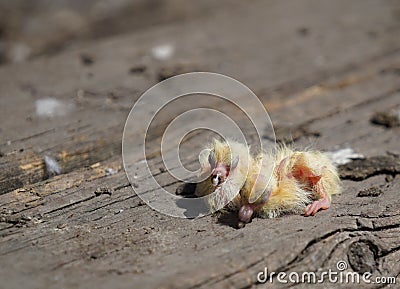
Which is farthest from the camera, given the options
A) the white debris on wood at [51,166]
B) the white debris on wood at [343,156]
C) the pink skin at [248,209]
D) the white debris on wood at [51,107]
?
the white debris on wood at [51,107]

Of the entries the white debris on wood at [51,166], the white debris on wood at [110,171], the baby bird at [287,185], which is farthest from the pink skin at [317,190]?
the white debris on wood at [51,166]

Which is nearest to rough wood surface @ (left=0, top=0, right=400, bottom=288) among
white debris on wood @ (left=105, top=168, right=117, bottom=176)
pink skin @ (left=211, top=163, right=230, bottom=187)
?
white debris on wood @ (left=105, top=168, right=117, bottom=176)

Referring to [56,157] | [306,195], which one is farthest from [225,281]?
[56,157]

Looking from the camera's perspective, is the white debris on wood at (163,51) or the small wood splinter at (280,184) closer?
the small wood splinter at (280,184)

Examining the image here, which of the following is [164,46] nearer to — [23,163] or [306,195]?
[23,163]

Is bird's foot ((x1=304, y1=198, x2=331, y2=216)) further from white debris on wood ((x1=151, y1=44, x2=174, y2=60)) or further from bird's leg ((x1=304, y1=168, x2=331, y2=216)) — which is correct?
white debris on wood ((x1=151, y1=44, x2=174, y2=60))

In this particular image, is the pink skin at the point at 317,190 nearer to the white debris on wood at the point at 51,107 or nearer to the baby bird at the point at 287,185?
the baby bird at the point at 287,185

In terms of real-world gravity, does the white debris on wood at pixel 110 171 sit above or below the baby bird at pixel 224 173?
above
